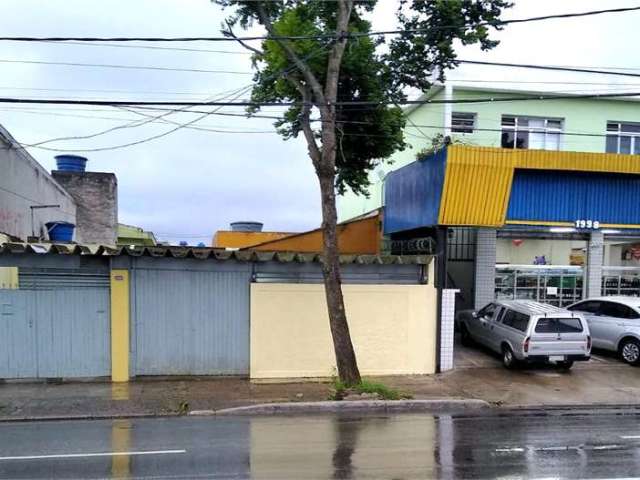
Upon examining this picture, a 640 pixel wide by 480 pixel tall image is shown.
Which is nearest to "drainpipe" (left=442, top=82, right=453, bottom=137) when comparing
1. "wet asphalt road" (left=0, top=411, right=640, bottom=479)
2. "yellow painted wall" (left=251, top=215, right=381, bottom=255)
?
"yellow painted wall" (left=251, top=215, right=381, bottom=255)

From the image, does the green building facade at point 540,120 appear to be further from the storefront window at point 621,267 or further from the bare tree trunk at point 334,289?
the bare tree trunk at point 334,289

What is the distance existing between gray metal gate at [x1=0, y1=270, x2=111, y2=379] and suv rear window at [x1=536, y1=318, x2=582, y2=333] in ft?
32.3

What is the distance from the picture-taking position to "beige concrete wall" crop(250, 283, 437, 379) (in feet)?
38.7

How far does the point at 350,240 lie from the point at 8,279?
471 inches

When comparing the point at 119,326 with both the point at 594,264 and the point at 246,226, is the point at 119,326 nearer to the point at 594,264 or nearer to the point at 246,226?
the point at 594,264

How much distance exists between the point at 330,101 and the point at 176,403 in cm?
641

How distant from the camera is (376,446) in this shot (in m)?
7.12

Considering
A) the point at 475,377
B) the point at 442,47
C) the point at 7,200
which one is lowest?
the point at 475,377

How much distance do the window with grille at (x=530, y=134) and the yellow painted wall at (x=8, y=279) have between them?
53.6 feet

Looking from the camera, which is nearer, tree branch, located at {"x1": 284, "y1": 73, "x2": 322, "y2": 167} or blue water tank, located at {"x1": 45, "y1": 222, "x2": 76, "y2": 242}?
tree branch, located at {"x1": 284, "y1": 73, "x2": 322, "y2": 167}

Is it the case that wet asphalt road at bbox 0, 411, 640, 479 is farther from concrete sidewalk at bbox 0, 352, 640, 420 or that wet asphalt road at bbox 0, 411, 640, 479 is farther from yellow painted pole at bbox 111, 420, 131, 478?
concrete sidewalk at bbox 0, 352, 640, 420

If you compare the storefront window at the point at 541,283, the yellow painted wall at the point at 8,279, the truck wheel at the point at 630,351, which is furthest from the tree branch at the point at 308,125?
the truck wheel at the point at 630,351

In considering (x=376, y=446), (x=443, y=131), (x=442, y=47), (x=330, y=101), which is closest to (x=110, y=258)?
(x=330, y=101)

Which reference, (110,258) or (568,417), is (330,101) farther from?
(568,417)
